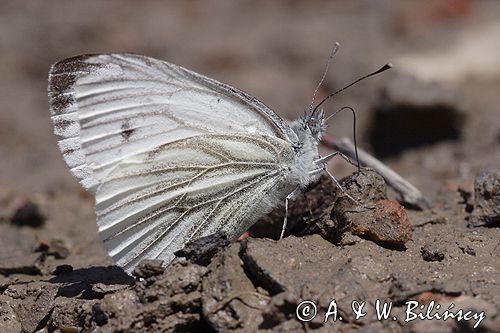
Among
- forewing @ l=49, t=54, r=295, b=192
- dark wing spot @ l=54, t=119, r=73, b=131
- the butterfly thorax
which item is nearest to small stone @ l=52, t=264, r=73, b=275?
forewing @ l=49, t=54, r=295, b=192

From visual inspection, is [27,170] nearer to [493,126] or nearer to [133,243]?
[133,243]

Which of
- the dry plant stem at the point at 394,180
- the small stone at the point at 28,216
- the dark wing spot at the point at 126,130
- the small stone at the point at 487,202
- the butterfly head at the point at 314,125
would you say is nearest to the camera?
→ the small stone at the point at 487,202

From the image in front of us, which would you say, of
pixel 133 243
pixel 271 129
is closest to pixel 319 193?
pixel 271 129

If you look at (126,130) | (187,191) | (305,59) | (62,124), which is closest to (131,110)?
(126,130)

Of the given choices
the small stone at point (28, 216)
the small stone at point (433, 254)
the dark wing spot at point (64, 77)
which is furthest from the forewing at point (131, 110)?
the small stone at point (28, 216)

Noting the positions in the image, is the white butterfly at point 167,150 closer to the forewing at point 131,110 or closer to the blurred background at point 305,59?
the forewing at point 131,110

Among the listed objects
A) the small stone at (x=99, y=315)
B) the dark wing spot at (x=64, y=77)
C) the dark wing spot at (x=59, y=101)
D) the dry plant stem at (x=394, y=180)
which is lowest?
the small stone at (x=99, y=315)
